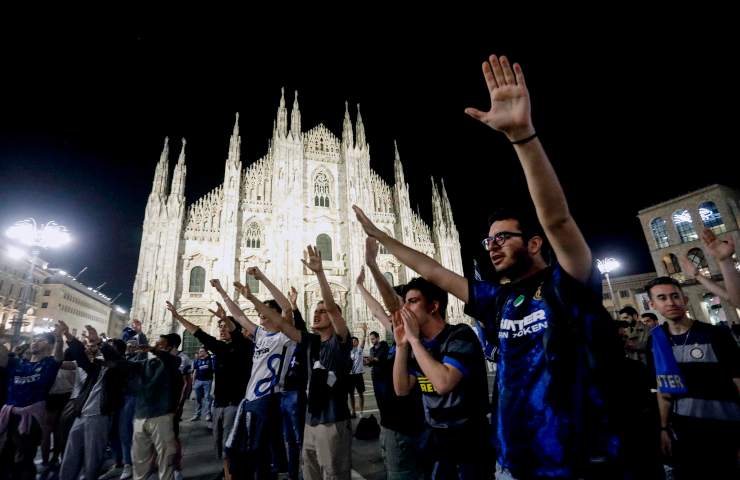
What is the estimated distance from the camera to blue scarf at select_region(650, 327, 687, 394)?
2.70 metres

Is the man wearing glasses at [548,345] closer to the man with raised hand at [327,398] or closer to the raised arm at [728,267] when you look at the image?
the man with raised hand at [327,398]

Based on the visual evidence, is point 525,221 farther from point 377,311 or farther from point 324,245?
point 324,245

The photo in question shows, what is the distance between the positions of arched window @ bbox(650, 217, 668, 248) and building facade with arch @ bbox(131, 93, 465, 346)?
14.9 m

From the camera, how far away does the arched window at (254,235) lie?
2367cm

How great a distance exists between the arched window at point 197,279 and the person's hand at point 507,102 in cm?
2322

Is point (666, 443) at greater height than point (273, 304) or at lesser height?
lesser

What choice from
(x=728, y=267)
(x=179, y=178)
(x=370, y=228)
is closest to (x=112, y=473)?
(x=370, y=228)

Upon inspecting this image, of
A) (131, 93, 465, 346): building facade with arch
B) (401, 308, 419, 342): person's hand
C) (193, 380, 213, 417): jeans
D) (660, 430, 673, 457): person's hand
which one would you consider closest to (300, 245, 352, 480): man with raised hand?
(401, 308, 419, 342): person's hand

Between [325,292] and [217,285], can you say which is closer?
[325,292]

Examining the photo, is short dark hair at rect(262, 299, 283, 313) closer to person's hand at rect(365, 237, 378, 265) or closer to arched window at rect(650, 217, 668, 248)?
person's hand at rect(365, 237, 378, 265)

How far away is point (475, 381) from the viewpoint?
73.4 inches

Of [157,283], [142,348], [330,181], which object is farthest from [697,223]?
[157,283]

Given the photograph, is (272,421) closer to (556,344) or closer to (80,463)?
(80,463)

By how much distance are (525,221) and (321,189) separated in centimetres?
2629
